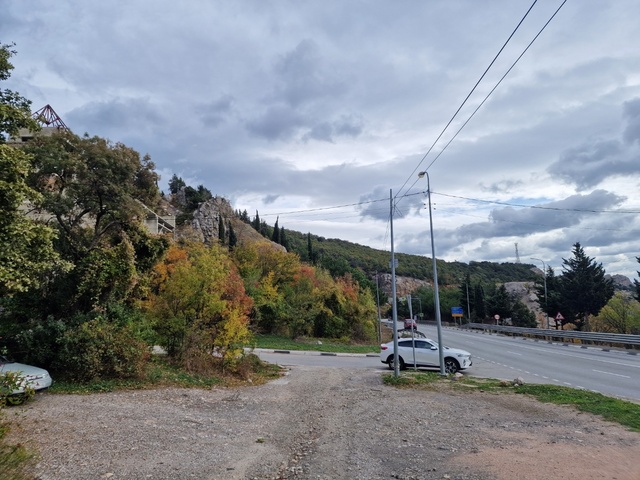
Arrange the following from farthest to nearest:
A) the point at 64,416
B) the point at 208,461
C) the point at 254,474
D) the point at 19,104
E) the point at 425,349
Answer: the point at 425,349 → the point at 19,104 → the point at 64,416 → the point at 208,461 → the point at 254,474

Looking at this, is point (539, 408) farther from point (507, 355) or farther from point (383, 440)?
point (507, 355)

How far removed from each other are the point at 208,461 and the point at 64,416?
447cm

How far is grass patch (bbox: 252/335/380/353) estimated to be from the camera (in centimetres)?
3097

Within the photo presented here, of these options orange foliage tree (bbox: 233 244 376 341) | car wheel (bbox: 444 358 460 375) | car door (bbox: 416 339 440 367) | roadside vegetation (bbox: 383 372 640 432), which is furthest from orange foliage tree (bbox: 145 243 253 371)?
orange foliage tree (bbox: 233 244 376 341)

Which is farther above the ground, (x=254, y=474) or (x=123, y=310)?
(x=123, y=310)

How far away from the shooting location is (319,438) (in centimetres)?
Result: 822

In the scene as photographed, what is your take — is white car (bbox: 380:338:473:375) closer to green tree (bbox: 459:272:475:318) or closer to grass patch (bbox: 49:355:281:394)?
grass patch (bbox: 49:355:281:394)

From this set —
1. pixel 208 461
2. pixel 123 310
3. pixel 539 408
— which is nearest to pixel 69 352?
pixel 123 310

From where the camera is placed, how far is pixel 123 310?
50.9 feet

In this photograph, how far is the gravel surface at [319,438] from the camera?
19.9 feet

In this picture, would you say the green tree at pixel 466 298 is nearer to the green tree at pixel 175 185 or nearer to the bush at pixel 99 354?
the green tree at pixel 175 185

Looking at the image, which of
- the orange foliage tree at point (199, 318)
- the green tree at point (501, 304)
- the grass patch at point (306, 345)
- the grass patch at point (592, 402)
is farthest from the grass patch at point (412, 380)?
the green tree at point (501, 304)

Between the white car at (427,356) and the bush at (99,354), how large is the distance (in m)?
11.0

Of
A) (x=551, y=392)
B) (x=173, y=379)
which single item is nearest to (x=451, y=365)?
(x=551, y=392)
